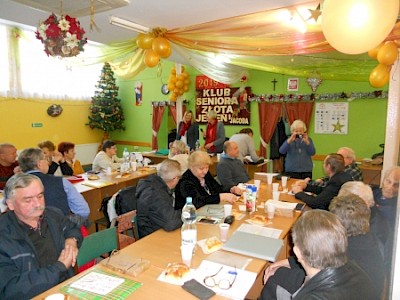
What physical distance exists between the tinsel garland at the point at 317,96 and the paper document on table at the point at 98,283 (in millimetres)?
5944

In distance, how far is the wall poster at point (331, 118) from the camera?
20.8ft

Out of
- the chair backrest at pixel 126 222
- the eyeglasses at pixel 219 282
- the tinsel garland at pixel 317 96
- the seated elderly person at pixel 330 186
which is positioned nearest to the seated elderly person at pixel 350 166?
the seated elderly person at pixel 330 186

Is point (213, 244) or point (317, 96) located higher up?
point (317, 96)

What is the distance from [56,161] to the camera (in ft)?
15.3

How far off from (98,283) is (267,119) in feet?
19.9

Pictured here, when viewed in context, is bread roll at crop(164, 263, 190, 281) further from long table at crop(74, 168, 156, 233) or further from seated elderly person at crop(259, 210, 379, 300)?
long table at crop(74, 168, 156, 233)

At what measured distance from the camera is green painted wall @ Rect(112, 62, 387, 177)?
6082 millimetres

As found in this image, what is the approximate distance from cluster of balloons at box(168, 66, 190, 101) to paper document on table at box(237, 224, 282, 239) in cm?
589

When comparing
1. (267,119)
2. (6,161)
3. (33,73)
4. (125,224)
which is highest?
(33,73)

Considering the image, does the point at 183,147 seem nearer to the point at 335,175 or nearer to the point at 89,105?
the point at 335,175

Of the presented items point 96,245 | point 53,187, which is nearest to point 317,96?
point 53,187

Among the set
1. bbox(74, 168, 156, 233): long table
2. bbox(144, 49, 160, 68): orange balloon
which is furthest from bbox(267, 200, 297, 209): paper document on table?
bbox(74, 168, 156, 233): long table

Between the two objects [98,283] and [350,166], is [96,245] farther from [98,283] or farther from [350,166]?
[350,166]

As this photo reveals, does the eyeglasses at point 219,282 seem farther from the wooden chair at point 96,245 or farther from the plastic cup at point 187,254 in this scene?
the wooden chair at point 96,245
